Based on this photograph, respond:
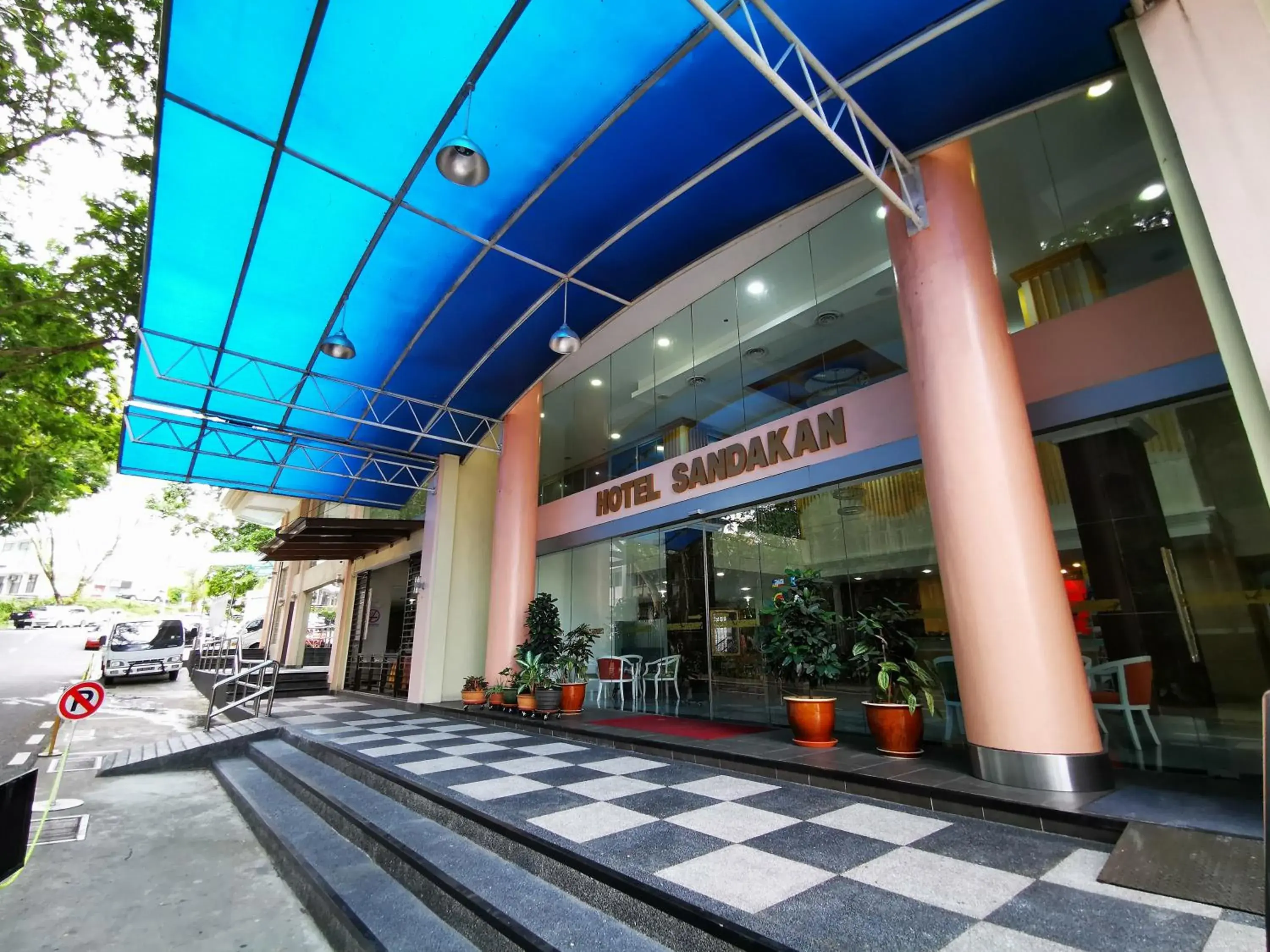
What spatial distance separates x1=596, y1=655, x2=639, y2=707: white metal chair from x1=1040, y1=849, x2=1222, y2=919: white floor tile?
18.9ft

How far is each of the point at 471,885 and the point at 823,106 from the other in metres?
5.60

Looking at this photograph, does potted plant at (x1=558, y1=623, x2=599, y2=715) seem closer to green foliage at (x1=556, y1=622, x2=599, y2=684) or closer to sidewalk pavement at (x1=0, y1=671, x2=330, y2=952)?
green foliage at (x1=556, y1=622, x2=599, y2=684)

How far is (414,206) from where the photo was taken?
510cm

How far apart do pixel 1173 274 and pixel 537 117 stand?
4881mm

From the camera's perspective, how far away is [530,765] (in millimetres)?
4914

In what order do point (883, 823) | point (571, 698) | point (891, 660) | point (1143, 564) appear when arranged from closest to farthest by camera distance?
point (883, 823) → point (1143, 564) → point (891, 660) → point (571, 698)

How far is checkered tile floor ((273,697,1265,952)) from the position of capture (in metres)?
1.98

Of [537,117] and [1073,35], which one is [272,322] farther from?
[1073,35]

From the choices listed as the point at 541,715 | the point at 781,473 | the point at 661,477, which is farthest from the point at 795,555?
the point at 541,715

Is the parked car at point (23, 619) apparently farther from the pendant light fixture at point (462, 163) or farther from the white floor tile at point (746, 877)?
→ the white floor tile at point (746, 877)

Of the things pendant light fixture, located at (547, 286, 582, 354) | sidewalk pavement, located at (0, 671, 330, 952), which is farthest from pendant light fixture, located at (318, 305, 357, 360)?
sidewalk pavement, located at (0, 671, 330, 952)

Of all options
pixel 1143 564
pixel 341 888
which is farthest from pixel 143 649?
pixel 1143 564

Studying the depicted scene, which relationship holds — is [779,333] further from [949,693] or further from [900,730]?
[900,730]

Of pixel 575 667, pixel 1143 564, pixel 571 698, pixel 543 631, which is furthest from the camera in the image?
pixel 543 631
